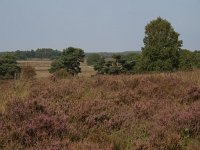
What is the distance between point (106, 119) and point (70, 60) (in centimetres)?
8588

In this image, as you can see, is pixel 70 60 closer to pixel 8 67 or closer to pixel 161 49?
pixel 8 67

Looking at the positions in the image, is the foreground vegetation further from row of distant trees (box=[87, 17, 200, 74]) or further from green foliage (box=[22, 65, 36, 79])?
row of distant trees (box=[87, 17, 200, 74])

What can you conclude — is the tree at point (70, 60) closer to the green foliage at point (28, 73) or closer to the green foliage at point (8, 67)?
the green foliage at point (28, 73)

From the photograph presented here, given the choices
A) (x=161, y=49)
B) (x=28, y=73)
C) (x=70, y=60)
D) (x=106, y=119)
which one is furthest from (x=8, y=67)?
(x=106, y=119)

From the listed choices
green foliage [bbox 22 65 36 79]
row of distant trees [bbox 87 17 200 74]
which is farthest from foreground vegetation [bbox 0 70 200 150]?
row of distant trees [bbox 87 17 200 74]

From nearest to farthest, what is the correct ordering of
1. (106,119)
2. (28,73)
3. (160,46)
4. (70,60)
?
(106,119) → (28,73) → (160,46) → (70,60)

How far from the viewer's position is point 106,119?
755 centimetres

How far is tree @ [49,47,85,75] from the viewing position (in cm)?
9256

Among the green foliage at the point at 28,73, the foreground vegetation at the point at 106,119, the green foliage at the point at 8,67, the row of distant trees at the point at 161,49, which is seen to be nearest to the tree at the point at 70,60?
the green foliage at the point at 28,73

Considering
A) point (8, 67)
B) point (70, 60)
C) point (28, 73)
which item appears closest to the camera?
point (28, 73)

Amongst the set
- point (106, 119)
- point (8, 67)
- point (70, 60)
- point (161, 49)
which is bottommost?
point (8, 67)

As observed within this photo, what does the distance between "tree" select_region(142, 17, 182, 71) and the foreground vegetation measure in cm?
4460

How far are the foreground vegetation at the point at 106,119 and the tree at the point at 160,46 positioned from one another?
146ft

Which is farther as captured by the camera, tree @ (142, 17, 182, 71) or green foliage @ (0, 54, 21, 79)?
green foliage @ (0, 54, 21, 79)
